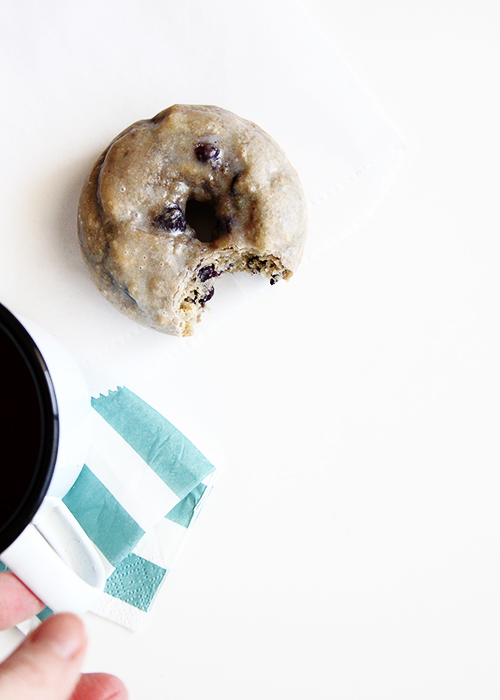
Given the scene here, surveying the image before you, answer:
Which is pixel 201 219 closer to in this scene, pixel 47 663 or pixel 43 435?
pixel 43 435

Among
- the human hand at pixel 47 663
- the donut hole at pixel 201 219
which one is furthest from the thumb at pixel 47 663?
the donut hole at pixel 201 219

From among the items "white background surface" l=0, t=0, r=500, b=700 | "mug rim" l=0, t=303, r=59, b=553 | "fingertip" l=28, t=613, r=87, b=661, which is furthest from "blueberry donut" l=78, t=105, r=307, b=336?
"fingertip" l=28, t=613, r=87, b=661

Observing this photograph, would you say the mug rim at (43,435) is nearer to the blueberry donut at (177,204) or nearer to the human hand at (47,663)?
the human hand at (47,663)

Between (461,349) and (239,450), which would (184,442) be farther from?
(461,349)

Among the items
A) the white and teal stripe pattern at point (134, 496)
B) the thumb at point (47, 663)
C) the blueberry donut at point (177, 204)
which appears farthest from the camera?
the white and teal stripe pattern at point (134, 496)

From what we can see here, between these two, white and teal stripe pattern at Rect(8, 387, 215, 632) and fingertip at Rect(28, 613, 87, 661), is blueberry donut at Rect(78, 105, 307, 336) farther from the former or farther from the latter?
fingertip at Rect(28, 613, 87, 661)

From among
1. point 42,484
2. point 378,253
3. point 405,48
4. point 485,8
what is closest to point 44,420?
point 42,484

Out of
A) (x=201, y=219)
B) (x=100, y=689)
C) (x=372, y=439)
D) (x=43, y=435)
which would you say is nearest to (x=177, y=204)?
(x=201, y=219)
